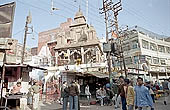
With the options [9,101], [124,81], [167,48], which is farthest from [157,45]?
[9,101]

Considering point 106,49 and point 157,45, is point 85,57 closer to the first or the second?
point 106,49

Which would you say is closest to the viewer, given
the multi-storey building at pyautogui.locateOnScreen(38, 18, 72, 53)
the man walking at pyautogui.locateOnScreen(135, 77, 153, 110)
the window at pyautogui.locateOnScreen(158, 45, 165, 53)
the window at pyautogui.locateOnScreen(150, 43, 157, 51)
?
the man walking at pyautogui.locateOnScreen(135, 77, 153, 110)

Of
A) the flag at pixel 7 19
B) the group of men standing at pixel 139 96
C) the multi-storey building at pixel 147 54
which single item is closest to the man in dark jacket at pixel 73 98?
the group of men standing at pixel 139 96

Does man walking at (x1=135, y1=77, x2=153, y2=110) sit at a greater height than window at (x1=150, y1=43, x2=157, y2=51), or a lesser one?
lesser

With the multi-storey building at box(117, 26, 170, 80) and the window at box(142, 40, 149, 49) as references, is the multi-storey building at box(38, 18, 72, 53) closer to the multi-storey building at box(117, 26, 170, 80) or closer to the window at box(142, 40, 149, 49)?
the multi-storey building at box(117, 26, 170, 80)

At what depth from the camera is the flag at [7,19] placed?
5.39 m

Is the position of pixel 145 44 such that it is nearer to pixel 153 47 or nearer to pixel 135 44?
pixel 135 44

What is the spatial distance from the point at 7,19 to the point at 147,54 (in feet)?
101

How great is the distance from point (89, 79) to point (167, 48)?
95.1 ft

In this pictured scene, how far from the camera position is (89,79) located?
679 inches

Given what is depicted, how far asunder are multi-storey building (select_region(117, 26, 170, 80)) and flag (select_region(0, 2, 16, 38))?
2490 cm

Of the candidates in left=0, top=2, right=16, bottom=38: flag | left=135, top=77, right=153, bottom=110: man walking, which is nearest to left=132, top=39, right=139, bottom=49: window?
left=135, top=77, right=153, bottom=110: man walking

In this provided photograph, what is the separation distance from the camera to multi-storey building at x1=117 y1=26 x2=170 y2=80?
94.9ft

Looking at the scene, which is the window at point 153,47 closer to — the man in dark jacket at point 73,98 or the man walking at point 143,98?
the man in dark jacket at point 73,98
